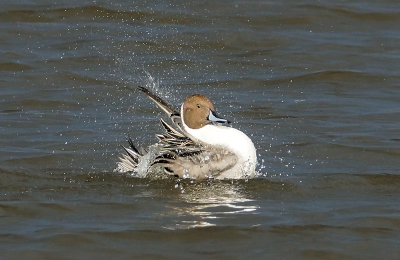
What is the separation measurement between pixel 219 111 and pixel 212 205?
318cm

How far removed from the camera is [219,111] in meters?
9.73

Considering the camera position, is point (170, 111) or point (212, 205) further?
point (170, 111)

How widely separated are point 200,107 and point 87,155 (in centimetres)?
143

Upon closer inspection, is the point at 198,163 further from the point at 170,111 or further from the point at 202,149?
the point at 170,111

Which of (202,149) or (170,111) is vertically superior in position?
(170,111)

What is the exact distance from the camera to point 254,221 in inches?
245

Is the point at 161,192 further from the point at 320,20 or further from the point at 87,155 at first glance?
the point at 320,20

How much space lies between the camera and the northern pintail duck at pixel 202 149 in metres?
7.21

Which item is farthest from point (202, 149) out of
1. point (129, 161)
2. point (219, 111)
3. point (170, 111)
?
point (219, 111)

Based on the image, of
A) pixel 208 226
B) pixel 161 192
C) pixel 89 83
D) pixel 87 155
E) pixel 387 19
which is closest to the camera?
pixel 208 226

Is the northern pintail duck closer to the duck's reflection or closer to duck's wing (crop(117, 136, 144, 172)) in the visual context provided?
duck's wing (crop(117, 136, 144, 172))

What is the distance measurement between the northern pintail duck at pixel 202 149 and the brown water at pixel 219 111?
0.12m

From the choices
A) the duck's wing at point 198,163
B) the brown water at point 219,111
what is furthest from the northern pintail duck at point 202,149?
the brown water at point 219,111

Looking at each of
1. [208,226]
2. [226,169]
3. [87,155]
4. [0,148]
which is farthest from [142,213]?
[0,148]
